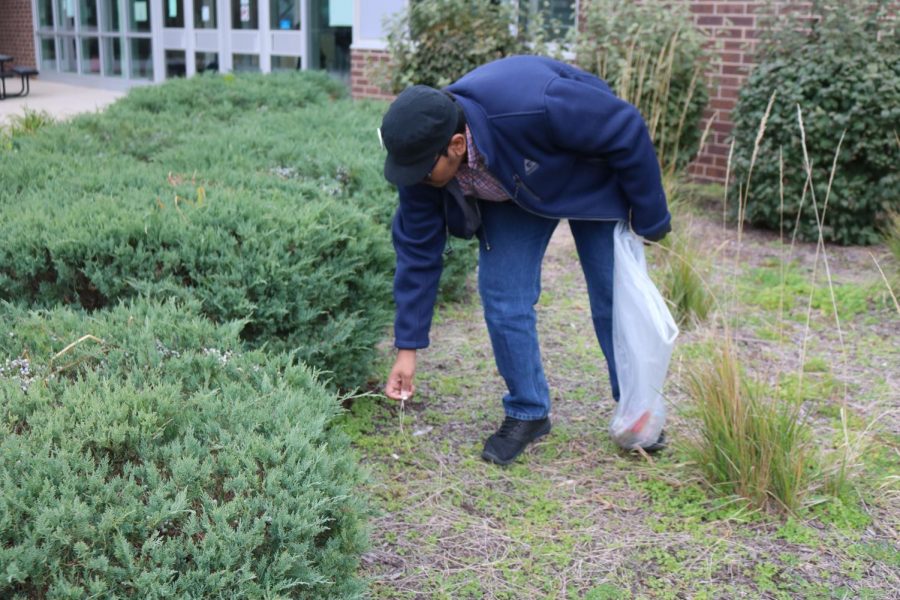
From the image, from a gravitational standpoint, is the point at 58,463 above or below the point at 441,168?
below

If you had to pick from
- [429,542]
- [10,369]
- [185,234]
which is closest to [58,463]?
[10,369]

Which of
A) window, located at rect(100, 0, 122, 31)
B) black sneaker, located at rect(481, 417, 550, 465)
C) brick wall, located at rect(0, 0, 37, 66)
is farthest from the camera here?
brick wall, located at rect(0, 0, 37, 66)

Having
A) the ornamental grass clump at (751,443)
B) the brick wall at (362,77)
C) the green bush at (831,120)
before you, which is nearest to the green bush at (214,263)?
the ornamental grass clump at (751,443)

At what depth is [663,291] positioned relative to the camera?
4.84 meters

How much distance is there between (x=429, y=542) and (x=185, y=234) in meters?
1.41

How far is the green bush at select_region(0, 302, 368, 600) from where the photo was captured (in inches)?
66.9

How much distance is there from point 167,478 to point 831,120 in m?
5.20

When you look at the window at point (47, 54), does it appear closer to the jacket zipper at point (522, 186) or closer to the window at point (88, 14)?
the window at point (88, 14)

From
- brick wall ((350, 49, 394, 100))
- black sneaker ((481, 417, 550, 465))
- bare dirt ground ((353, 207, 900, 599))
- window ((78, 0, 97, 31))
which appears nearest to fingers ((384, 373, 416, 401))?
bare dirt ground ((353, 207, 900, 599))

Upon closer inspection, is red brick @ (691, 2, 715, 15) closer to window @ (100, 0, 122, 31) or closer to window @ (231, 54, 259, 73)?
window @ (231, 54, 259, 73)

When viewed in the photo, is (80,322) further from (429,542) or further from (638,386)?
(638,386)

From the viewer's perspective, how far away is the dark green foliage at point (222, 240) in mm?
3270

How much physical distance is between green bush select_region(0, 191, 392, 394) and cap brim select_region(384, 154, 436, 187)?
718 millimetres

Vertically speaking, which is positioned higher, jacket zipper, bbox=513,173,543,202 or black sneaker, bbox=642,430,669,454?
jacket zipper, bbox=513,173,543,202
